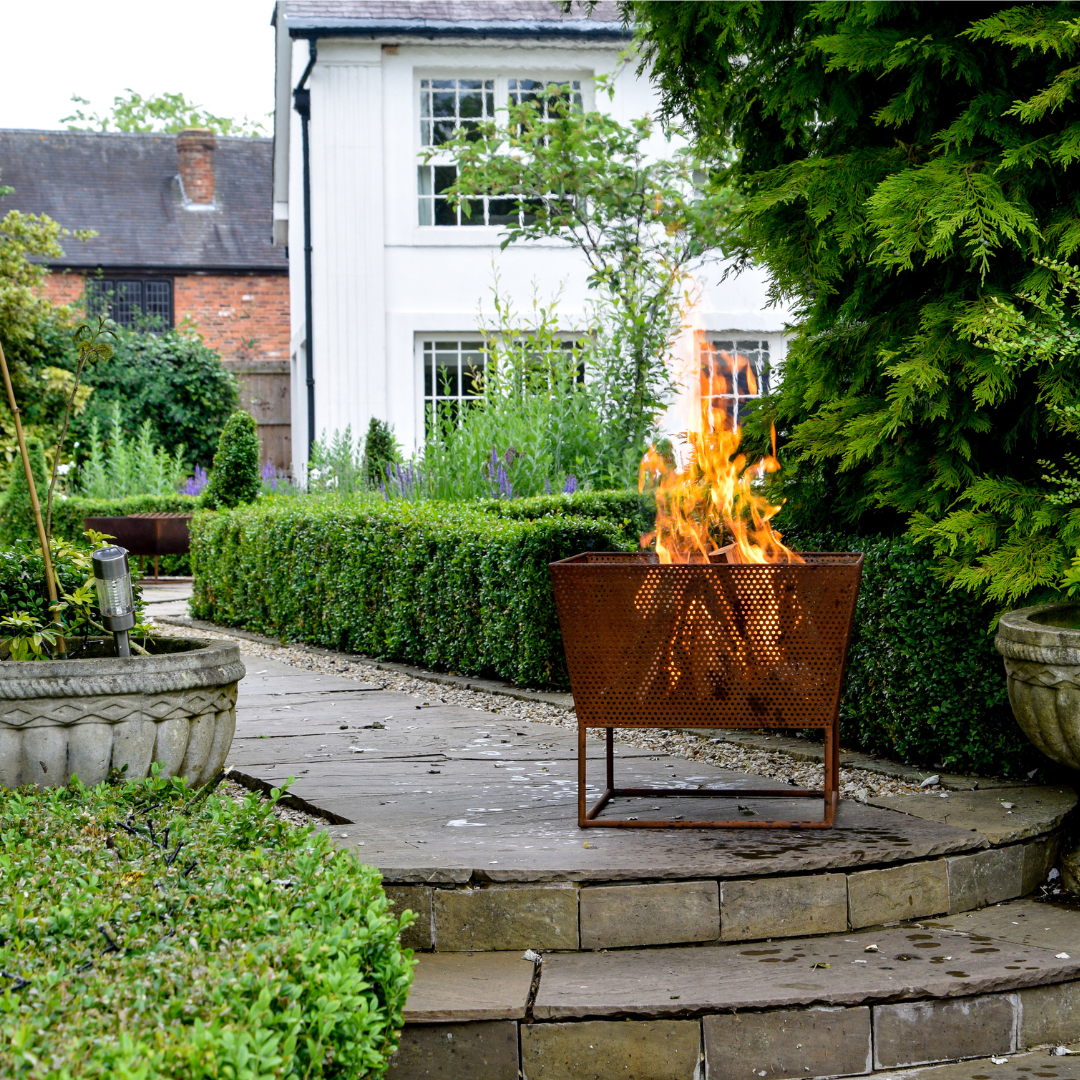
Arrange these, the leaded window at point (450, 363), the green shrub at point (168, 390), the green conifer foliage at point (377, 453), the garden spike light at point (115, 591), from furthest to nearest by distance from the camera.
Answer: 1. the green shrub at point (168, 390)
2. the leaded window at point (450, 363)
3. the green conifer foliage at point (377, 453)
4. the garden spike light at point (115, 591)

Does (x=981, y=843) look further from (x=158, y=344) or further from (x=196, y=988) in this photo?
(x=158, y=344)

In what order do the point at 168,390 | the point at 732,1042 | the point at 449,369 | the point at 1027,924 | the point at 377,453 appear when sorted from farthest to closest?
the point at 168,390
the point at 449,369
the point at 377,453
the point at 1027,924
the point at 732,1042

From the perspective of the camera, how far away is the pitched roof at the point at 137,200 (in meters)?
27.2

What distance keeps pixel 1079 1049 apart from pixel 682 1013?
3.51 ft

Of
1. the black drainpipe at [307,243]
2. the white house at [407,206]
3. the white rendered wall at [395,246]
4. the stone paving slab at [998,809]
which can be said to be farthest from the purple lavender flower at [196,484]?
the stone paving slab at [998,809]

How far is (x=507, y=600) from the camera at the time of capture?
6836mm

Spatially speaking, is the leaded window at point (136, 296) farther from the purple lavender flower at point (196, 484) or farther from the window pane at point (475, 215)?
the window pane at point (475, 215)

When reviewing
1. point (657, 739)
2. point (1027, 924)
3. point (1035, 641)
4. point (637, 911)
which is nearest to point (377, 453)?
point (657, 739)

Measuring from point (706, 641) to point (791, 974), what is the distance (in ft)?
3.40

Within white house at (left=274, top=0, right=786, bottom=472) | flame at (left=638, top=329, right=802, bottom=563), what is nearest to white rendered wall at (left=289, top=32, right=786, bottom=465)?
white house at (left=274, top=0, right=786, bottom=472)

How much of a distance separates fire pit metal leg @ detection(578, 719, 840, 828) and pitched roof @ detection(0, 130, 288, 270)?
24.4m

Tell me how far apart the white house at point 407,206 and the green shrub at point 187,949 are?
12016mm

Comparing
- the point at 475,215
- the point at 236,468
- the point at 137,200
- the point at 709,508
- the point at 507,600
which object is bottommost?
the point at 507,600

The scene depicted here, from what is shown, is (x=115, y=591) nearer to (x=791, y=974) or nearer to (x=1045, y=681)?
(x=791, y=974)
